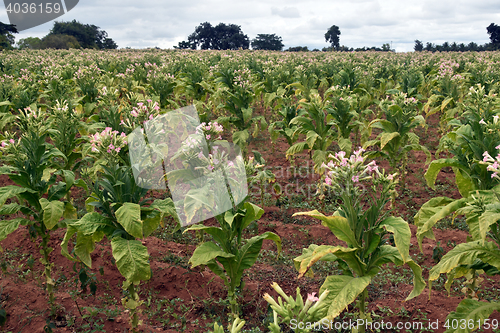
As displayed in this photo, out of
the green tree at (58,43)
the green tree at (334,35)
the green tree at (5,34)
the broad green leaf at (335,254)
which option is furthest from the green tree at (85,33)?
the broad green leaf at (335,254)

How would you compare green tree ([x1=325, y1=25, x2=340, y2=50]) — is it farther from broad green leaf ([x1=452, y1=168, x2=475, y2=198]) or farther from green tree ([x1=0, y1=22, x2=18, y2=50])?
broad green leaf ([x1=452, y1=168, x2=475, y2=198])

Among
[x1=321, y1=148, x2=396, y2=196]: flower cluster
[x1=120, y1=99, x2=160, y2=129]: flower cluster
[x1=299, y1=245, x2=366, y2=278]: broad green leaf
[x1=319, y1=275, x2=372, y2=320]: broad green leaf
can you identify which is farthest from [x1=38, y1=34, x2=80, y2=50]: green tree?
[x1=319, y1=275, x2=372, y2=320]: broad green leaf

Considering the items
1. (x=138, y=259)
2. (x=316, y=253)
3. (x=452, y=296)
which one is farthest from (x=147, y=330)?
(x=452, y=296)

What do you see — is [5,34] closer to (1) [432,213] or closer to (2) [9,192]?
(2) [9,192]

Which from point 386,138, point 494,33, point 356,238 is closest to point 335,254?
point 356,238

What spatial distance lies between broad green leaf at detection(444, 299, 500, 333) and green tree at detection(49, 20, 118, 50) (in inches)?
2483

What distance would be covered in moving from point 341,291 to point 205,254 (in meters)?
1.49

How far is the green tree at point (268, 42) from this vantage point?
73.2 m

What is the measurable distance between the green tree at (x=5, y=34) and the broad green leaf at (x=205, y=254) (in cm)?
4300

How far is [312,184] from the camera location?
8.77 m

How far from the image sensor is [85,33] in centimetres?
5981

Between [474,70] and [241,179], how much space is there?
13691mm

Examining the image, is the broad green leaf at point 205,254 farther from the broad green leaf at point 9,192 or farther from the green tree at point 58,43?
the green tree at point 58,43

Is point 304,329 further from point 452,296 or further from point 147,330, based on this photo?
point 452,296
